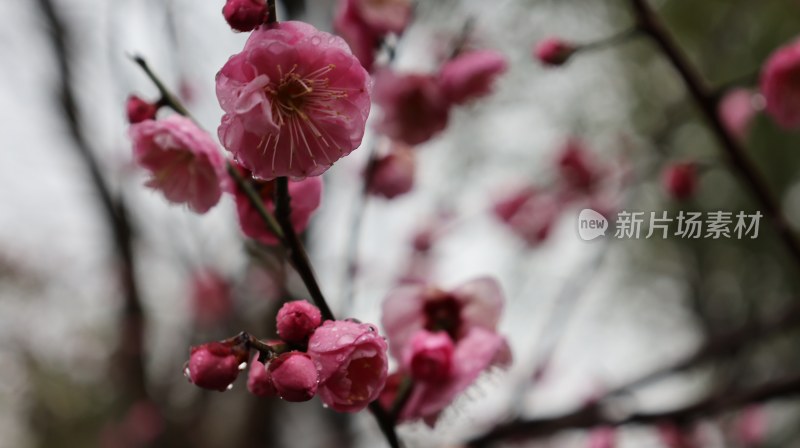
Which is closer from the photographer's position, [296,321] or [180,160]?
[296,321]

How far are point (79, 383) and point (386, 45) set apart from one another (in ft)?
15.0

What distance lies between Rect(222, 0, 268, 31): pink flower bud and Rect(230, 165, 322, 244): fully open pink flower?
0.19m

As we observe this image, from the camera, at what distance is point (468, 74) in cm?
108

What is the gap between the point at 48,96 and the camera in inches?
78.2

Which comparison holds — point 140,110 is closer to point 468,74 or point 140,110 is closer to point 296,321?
point 296,321

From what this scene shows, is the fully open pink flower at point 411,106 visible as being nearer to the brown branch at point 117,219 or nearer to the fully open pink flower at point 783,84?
the fully open pink flower at point 783,84

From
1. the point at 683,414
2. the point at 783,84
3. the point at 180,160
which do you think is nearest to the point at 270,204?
the point at 180,160

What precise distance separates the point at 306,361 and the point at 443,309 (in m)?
0.42

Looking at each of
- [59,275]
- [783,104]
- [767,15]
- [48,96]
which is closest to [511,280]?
[783,104]

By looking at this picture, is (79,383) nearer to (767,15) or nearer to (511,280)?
(511,280)

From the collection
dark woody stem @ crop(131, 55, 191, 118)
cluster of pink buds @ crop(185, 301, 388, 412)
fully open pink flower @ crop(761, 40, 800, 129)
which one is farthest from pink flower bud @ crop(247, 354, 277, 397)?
fully open pink flower @ crop(761, 40, 800, 129)

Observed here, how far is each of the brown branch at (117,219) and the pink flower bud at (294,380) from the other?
1.75 meters

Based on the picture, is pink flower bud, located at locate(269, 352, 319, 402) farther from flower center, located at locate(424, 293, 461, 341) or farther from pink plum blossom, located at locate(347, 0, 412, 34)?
pink plum blossom, located at locate(347, 0, 412, 34)

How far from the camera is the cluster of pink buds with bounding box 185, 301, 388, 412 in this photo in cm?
50
